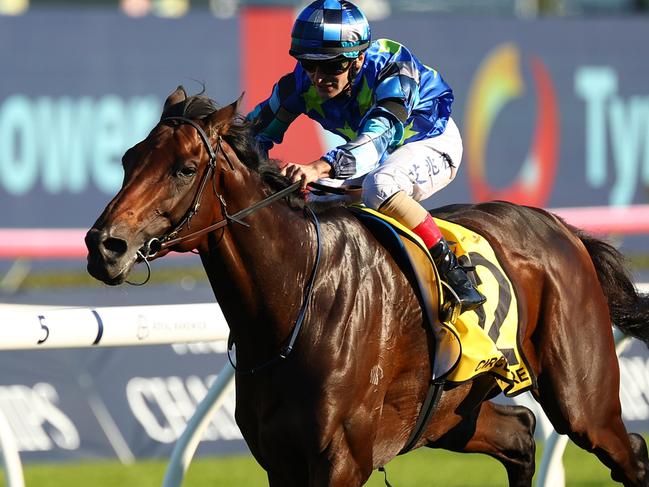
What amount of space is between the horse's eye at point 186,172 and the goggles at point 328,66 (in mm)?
783

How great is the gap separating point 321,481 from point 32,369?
3.57 meters

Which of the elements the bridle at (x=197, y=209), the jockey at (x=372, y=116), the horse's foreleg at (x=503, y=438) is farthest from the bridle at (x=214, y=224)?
the horse's foreleg at (x=503, y=438)

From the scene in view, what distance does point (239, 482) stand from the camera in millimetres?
6719

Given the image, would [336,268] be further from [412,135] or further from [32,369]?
[32,369]

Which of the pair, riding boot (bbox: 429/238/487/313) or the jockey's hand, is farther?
riding boot (bbox: 429/238/487/313)

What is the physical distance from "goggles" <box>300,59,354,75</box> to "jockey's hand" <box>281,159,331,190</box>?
0.43 metres

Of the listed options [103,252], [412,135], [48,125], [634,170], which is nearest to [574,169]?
[634,170]

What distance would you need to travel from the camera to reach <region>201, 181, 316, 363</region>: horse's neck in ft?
13.3

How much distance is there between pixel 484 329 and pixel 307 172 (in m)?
0.93

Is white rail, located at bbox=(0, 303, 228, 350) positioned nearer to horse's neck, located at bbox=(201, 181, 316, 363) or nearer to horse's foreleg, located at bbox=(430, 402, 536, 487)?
horse's neck, located at bbox=(201, 181, 316, 363)

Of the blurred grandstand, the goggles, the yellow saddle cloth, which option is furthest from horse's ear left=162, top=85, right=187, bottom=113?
the blurred grandstand

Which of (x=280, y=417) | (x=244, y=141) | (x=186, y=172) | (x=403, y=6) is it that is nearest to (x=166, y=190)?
(x=186, y=172)

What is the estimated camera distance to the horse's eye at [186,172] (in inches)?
151

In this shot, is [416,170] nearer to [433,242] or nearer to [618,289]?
[433,242]
